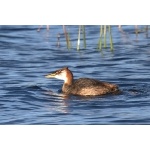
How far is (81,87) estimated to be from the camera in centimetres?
3309

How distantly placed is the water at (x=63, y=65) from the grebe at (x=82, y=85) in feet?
0.18

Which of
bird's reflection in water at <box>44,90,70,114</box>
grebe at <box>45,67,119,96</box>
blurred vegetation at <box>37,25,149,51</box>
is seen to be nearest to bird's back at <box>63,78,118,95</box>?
grebe at <box>45,67,119,96</box>

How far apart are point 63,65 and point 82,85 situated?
1.89 feet

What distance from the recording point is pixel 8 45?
106 ft

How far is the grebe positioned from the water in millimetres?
55

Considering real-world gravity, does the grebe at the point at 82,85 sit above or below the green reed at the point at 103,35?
below

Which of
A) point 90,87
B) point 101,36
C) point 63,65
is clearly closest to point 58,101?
point 63,65

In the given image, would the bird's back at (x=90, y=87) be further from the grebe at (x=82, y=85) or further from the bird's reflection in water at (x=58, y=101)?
the bird's reflection in water at (x=58, y=101)

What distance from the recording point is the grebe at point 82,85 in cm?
3231

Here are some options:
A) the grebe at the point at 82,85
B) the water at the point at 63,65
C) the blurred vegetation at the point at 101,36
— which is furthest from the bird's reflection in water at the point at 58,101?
the blurred vegetation at the point at 101,36

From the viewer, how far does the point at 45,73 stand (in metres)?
32.2
